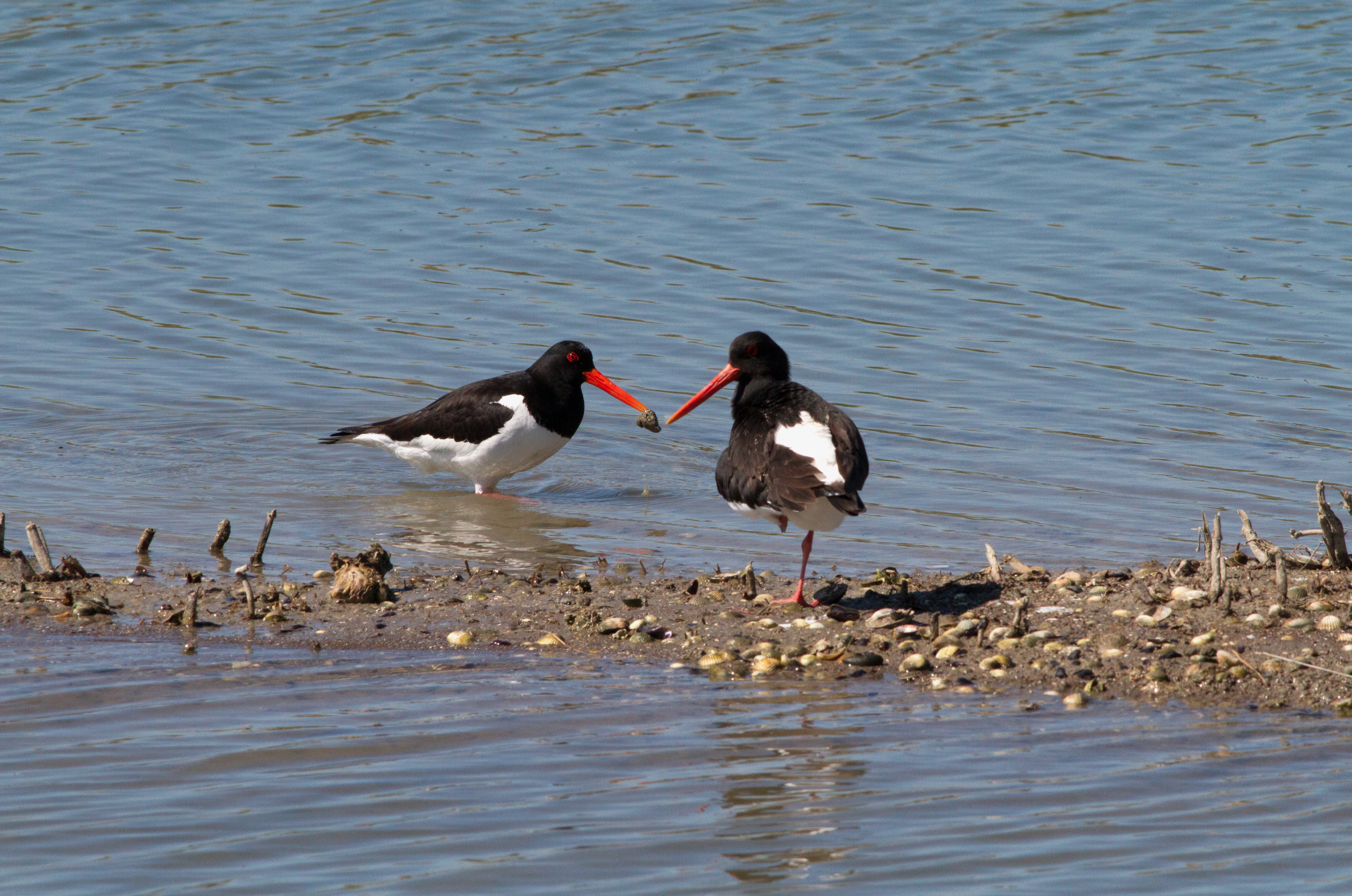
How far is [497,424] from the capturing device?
30.5ft

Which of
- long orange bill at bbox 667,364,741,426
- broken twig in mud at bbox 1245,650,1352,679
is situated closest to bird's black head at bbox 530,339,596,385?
long orange bill at bbox 667,364,741,426

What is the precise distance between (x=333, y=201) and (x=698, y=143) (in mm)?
4185

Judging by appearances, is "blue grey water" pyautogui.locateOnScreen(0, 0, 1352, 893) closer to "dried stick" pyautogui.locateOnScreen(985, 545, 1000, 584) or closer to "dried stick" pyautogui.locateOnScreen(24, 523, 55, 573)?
"dried stick" pyautogui.locateOnScreen(24, 523, 55, 573)

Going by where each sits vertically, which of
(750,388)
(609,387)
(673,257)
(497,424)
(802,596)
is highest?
(673,257)

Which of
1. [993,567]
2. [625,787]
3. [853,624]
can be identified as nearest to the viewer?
[625,787]

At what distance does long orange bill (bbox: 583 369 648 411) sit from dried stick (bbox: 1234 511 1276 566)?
14.9ft

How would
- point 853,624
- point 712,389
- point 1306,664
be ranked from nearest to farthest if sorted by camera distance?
point 1306,664, point 853,624, point 712,389

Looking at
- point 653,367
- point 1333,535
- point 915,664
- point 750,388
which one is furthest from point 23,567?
point 653,367

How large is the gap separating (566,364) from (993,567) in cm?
430

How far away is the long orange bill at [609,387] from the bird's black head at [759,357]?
8.40 feet

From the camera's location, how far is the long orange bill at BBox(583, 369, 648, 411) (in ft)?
32.1

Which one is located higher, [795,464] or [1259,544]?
[795,464]

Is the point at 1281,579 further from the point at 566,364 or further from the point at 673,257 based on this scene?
the point at 673,257

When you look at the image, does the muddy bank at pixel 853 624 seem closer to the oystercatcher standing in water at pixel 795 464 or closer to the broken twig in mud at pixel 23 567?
the broken twig in mud at pixel 23 567
